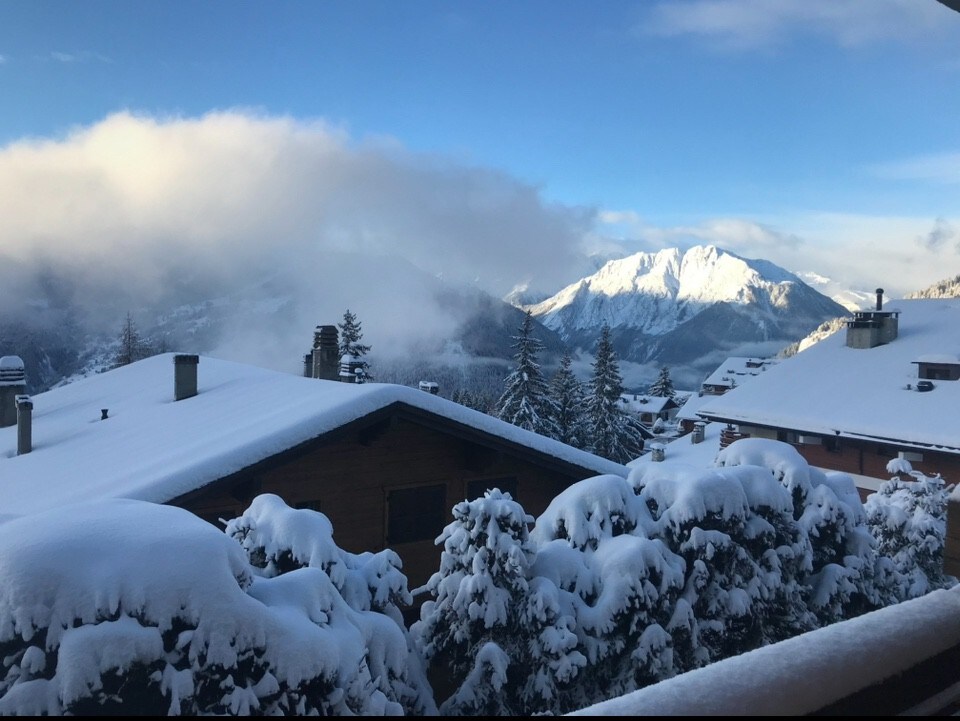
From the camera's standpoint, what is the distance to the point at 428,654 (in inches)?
250

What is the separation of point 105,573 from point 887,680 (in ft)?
11.5

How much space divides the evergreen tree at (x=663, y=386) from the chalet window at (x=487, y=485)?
61.6m

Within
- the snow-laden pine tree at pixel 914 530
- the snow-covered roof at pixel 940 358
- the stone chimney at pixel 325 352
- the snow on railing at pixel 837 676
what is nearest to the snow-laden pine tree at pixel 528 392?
the snow-covered roof at pixel 940 358

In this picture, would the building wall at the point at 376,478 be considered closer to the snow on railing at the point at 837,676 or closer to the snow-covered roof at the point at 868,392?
the snow on railing at the point at 837,676

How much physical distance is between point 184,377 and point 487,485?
9.65 meters

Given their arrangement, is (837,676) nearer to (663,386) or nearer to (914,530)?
(914,530)

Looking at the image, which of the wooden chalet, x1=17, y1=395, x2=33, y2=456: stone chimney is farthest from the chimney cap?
the wooden chalet

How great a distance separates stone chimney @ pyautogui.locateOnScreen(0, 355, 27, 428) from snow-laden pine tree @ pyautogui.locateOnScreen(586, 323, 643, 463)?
110ft

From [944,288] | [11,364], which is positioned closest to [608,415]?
[11,364]

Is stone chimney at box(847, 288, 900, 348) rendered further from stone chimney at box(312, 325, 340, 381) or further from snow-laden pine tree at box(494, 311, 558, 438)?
stone chimney at box(312, 325, 340, 381)

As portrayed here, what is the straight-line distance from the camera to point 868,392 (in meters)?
24.2

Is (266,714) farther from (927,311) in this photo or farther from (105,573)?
(927,311)

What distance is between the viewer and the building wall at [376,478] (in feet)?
37.5

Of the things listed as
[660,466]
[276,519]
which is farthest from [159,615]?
[660,466]
